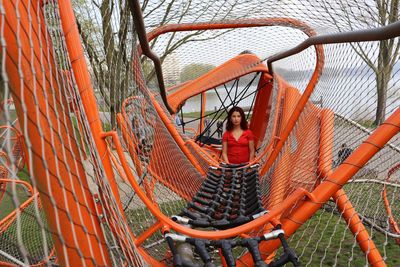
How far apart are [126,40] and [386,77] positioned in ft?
4.52

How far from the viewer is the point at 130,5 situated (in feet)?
6.65

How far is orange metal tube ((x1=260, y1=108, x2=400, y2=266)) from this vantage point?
54.6 inches

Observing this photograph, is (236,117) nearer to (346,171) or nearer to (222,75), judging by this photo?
(222,75)

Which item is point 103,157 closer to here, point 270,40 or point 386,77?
point 386,77

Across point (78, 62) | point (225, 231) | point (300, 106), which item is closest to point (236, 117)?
point (300, 106)

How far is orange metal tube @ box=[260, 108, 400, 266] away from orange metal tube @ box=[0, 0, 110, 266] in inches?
32.1

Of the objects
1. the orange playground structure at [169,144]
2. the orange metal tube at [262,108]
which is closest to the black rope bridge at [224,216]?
the orange playground structure at [169,144]

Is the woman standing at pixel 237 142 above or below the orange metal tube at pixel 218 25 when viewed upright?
below

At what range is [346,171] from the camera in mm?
1471

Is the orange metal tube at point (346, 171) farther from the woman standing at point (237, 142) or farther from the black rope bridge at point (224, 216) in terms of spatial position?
the woman standing at point (237, 142)

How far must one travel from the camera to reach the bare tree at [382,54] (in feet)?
6.07

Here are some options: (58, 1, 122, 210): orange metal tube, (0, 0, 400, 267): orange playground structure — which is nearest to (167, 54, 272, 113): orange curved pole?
(0, 0, 400, 267): orange playground structure

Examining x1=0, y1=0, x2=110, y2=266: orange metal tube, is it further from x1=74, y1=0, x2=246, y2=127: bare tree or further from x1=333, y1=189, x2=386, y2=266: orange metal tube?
x1=333, y1=189, x2=386, y2=266: orange metal tube

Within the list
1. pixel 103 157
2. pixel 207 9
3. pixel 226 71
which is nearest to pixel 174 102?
pixel 226 71
